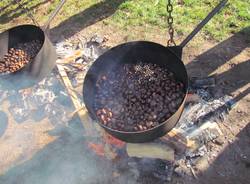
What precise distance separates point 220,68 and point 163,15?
2.06m

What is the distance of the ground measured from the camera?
17.0 feet

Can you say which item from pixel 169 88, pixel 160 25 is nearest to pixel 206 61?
pixel 160 25

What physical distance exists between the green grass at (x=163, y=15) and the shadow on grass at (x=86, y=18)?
16 centimetres

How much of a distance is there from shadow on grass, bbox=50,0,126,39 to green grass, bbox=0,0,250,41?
16cm

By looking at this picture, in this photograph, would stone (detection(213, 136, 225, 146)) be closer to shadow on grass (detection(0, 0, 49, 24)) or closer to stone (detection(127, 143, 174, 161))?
stone (detection(127, 143, 174, 161))

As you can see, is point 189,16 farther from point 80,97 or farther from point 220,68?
point 80,97

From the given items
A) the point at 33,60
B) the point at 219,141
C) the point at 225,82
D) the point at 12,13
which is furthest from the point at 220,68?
the point at 12,13

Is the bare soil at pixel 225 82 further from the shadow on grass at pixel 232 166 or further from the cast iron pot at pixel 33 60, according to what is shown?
the cast iron pot at pixel 33 60

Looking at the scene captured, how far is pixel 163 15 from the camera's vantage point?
7.79 meters

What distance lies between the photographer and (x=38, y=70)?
5.81 m

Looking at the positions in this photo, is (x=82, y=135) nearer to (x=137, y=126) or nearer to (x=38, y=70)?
(x=38, y=70)

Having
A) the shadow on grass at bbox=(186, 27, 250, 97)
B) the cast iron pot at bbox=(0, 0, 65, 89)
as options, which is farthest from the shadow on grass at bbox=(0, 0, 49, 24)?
the shadow on grass at bbox=(186, 27, 250, 97)

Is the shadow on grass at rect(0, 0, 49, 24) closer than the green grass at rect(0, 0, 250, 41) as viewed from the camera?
No

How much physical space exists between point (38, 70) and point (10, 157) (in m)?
1.63
